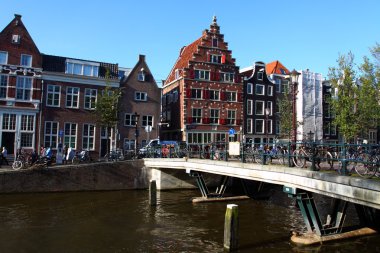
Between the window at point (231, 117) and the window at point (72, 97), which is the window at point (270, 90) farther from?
the window at point (72, 97)

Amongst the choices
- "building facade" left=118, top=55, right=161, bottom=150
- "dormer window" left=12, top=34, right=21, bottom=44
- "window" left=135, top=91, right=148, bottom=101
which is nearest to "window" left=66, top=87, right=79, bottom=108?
"building facade" left=118, top=55, right=161, bottom=150

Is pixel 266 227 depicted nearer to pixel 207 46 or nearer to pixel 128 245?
pixel 128 245

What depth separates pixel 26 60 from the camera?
3447 cm

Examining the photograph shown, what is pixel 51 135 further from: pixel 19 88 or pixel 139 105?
pixel 139 105

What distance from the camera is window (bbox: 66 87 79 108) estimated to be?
36.0 m

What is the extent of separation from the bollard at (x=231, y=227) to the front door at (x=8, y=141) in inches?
1066

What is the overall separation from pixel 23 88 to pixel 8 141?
17.2ft

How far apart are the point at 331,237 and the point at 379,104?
87.2 ft

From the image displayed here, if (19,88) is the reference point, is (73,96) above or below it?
below

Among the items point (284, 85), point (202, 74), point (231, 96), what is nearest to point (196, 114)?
point (202, 74)

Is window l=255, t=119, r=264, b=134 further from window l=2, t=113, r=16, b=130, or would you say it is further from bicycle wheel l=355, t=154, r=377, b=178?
bicycle wheel l=355, t=154, r=377, b=178

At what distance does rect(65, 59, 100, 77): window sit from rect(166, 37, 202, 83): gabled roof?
11.1 meters

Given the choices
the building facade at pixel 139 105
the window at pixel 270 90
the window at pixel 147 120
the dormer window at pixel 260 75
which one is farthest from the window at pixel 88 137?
the window at pixel 270 90

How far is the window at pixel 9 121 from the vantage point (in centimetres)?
3288
